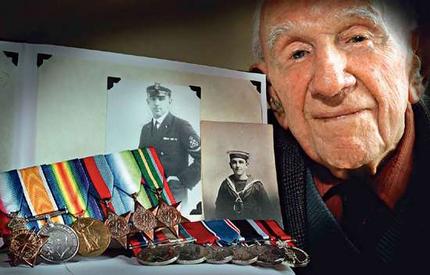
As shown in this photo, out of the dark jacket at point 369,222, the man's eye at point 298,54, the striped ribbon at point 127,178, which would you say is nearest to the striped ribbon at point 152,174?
the striped ribbon at point 127,178

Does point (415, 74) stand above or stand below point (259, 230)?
above

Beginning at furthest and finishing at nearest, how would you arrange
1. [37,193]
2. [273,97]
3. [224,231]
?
[273,97] < [224,231] < [37,193]

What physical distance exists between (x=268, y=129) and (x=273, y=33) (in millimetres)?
251

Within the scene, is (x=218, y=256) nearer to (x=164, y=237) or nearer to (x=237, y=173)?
(x=164, y=237)

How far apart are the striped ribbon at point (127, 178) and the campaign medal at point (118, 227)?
0.05 m

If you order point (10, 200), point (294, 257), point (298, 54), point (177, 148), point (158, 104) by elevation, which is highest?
point (298, 54)

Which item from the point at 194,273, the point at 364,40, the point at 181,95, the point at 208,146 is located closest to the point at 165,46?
the point at 181,95

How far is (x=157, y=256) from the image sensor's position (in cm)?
98

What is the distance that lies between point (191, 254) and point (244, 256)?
4.1 inches

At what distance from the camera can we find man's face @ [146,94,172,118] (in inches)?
49.6

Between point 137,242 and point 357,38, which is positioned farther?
point 357,38

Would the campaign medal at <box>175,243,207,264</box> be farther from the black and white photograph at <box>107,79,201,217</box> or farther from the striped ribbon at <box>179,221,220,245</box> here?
the black and white photograph at <box>107,79,201,217</box>

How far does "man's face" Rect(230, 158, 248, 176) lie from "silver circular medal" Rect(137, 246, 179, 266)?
1.19ft

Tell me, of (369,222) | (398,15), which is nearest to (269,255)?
(369,222)
